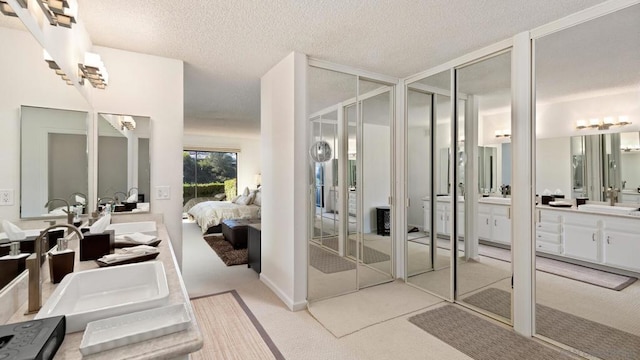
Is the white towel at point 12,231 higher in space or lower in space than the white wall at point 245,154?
lower

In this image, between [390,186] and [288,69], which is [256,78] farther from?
[390,186]

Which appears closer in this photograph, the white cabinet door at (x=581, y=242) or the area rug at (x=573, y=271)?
the area rug at (x=573, y=271)

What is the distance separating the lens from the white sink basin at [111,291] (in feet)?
3.32

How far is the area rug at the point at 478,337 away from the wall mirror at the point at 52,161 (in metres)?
2.79

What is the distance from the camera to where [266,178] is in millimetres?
3537

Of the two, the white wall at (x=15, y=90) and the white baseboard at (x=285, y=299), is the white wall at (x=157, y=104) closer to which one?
the white baseboard at (x=285, y=299)

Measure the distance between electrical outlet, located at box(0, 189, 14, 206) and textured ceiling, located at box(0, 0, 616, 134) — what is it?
5.06 ft

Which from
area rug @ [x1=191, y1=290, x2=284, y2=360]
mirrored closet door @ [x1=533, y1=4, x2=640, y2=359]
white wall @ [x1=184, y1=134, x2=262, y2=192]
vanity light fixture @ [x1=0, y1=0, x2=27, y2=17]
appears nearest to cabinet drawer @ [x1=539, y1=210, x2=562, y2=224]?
mirrored closet door @ [x1=533, y1=4, x2=640, y2=359]

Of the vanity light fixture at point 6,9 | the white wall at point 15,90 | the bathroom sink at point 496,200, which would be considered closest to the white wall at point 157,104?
the white wall at point 15,90

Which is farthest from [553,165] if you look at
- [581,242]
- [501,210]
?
[581,242]

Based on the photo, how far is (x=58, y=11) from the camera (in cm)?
148

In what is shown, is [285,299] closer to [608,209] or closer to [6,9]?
[6,9]

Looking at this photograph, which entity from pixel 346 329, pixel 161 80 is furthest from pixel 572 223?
pixel 161 80

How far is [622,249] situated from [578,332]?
0.83 metres
